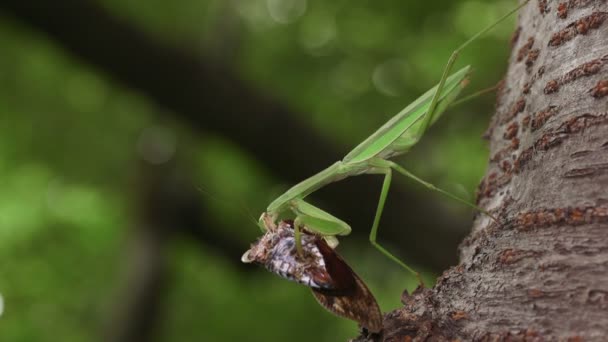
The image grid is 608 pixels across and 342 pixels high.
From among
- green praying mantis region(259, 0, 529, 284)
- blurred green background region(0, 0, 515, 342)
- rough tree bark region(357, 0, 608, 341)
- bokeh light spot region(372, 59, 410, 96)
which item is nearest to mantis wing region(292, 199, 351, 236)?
green praying mantis region(259, 0, 529, 284)

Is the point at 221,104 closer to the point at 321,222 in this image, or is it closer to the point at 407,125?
the point at 407,125

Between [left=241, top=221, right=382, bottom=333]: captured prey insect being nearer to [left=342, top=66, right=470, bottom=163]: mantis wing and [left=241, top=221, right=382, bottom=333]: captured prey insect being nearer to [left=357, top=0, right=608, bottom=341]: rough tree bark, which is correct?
[left=357, top=0, right=608, bottom=341]: rough tree bark

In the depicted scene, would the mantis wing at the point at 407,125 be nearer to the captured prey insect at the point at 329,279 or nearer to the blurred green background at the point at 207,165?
the captured prey insect at the point at 329,279

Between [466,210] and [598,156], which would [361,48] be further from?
[598,156]

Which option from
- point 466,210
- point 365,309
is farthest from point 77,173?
point 365,309

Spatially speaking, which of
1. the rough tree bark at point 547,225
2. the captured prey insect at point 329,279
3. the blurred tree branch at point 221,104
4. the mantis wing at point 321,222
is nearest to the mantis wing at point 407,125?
the mantis wing at point 321,222

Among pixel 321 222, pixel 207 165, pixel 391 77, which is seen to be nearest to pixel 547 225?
pixel 321 222
